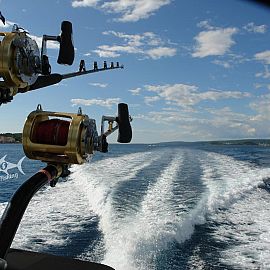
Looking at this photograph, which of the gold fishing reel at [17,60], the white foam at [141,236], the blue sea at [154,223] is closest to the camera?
the gold fishing reel at [17,60]

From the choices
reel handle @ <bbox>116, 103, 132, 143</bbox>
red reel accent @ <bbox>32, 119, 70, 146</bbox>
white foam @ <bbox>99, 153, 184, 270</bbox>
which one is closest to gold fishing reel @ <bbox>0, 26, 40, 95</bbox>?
red reel accent @ <bbox>32, 119, 70, 146</bbox>

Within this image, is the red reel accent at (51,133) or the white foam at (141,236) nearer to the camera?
the red reel accent at (51,133)

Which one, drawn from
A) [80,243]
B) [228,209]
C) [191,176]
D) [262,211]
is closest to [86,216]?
[80,243]

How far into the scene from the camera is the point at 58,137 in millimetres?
902

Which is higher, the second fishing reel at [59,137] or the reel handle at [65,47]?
the reel handle at [65,47]

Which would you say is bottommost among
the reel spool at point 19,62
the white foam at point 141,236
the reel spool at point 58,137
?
the white foam at point 141,236

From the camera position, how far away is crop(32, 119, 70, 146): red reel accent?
0.90 m

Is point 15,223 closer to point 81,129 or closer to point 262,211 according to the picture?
point 81,129

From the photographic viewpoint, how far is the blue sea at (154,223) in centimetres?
388

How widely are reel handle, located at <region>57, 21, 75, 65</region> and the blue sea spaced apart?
2611 mm

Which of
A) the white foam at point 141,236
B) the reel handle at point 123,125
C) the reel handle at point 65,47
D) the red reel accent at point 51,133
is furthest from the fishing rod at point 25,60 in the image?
the white foam at point 141,236

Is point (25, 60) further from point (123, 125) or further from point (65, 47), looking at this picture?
point (123, 125)

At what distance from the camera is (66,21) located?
1029 millimetres

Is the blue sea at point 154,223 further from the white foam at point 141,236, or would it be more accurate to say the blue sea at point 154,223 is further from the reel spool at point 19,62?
the reel spool at point 19,62
